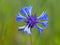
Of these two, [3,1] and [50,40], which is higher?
[3,1]

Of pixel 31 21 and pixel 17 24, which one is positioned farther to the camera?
pixel 17 24

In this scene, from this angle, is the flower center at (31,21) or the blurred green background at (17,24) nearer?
the flower center at (31,21)

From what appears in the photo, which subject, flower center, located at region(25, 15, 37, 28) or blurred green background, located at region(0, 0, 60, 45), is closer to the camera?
flower center, located at region(25, 15, 37, 28)

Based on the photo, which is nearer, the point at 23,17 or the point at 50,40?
the point at 23,17

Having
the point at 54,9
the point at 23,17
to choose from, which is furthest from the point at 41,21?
the point at 54,9

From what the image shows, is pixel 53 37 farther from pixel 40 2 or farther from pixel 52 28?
pixel 40 2

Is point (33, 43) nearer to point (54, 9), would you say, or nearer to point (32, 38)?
point (32, 38)
